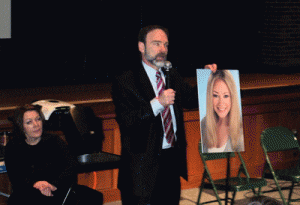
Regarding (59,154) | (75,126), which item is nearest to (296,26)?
(75,126)

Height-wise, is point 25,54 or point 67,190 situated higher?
point 25,54

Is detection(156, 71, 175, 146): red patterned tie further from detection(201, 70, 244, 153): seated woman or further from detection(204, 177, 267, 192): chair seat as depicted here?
detection(204, 177, 267, 192): chair seat

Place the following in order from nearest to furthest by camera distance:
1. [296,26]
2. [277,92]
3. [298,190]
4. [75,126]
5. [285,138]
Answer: [75,126]
[285,138]
[298,190]
[277,92]
[296,26]

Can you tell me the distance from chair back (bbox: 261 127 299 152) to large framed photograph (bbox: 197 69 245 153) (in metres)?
1.51

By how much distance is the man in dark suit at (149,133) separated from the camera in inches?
121

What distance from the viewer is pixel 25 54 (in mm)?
6812

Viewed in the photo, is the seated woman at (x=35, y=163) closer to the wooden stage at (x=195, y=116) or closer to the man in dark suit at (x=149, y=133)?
the man in dark suit at (x=149, y=133)

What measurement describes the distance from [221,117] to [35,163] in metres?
1.32

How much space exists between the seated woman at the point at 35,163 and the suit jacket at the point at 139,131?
24.9 inches

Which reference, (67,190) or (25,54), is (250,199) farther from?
(25,54)

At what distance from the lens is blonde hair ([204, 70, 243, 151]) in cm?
350

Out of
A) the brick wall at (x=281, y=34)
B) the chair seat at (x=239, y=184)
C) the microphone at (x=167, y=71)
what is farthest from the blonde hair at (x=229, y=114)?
the brick wall at (x=281, y=34)

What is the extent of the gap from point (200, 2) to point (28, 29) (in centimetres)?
275

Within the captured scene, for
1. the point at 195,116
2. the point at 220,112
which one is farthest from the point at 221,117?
the point at 195,116
